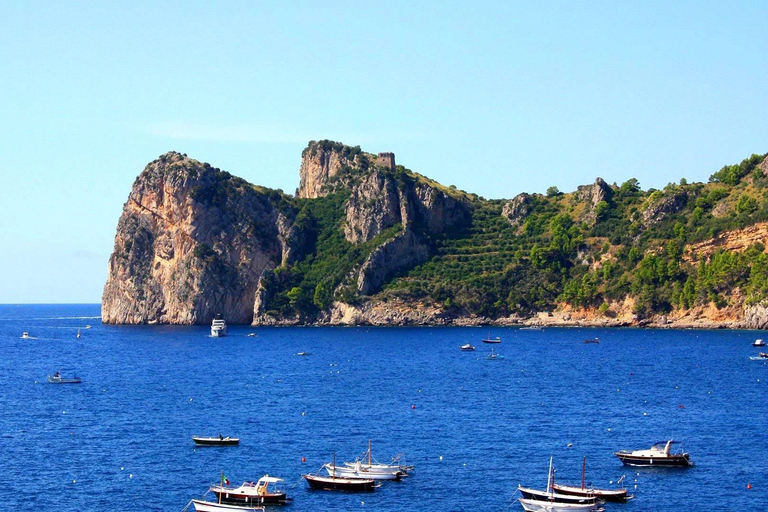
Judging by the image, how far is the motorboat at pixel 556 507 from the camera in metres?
55.3

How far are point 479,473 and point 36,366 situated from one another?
3392 inches

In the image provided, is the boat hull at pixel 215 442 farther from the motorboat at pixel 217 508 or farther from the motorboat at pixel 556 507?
the motorboat at pixel 556 507

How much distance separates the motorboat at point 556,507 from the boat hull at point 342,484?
975 cm

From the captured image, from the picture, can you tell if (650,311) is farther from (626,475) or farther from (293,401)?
(626,475)

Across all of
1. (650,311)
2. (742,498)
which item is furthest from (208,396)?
(650,311)

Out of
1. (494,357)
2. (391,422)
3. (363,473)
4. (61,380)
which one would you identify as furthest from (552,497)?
(494,357)

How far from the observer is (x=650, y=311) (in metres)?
190

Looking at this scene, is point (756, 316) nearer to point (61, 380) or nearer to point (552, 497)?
point (61, 380)

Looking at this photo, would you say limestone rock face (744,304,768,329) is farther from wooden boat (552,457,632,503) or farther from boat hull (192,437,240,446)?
wooden boat (552,457,632,503)

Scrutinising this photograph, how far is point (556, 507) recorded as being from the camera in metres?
55.8

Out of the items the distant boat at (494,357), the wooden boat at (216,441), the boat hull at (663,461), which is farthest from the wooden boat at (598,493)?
the distant boat at (494,357)

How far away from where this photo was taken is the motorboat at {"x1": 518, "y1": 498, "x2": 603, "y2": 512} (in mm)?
55312

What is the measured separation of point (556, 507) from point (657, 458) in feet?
44.1

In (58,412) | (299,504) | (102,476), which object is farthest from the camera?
(58,412)
